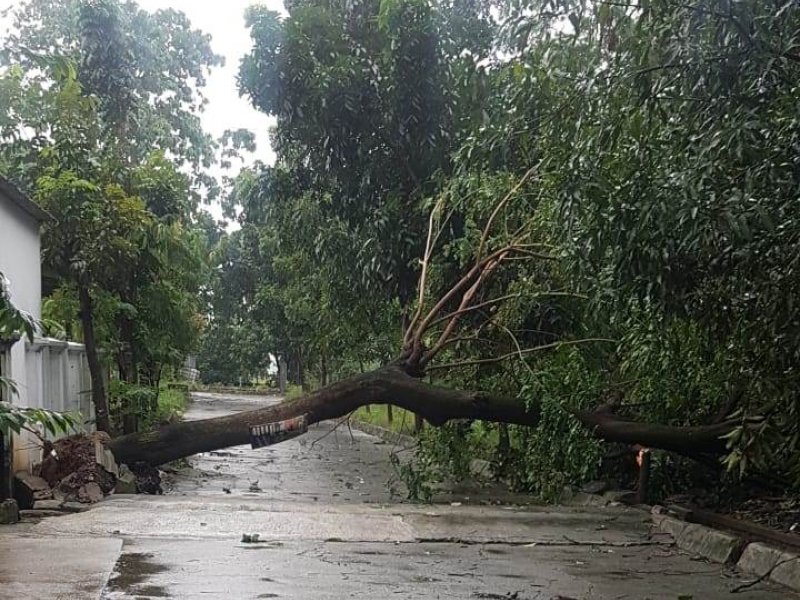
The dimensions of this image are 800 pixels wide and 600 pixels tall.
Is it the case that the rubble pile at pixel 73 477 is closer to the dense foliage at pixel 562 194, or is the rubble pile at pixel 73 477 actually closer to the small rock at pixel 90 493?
the small rock at pixel 90 493

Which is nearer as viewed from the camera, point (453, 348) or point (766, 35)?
point (766, 35)

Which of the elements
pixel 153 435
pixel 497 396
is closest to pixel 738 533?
pixel 497 396

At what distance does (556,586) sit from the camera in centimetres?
668

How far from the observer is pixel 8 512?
8148 mm

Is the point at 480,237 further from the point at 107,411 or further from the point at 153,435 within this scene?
the point at 107,411

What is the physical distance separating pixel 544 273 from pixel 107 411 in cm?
701

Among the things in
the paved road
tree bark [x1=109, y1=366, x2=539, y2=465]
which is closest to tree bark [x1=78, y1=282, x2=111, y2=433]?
tree bark [x1=109, y1=366, x2=539, y2=465]

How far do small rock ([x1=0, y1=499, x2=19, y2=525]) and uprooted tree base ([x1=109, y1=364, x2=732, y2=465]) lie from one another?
3.05m

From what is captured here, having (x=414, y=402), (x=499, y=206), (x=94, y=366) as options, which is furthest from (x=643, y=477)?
(x=94, y=366)

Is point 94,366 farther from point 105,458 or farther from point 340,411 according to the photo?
point 340,411

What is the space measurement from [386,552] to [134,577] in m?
2.44

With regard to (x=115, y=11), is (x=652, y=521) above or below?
below

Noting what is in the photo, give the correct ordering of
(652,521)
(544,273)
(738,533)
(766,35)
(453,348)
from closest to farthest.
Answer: (766,35)
(738,533)
(652,521)
(544,273)
(453,348)

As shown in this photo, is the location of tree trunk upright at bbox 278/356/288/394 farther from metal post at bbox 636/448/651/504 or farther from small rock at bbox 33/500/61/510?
small rock at bbox 33/500/61/510
